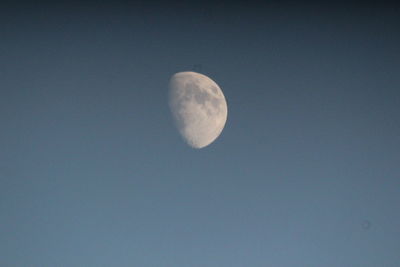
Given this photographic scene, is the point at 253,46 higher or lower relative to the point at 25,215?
higher

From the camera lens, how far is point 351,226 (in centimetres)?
514

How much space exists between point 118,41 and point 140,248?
4.81ft

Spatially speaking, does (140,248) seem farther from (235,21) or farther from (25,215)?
(235,21)

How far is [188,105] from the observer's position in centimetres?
516

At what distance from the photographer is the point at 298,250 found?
5145mm

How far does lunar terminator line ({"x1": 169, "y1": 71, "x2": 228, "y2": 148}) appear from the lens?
5.15 meters

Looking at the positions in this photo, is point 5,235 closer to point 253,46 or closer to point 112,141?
point 112,141

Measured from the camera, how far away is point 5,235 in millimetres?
5137

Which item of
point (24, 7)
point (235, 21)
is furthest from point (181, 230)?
point (24, 7)

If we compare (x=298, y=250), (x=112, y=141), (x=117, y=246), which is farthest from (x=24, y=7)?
(x=298, y=250)

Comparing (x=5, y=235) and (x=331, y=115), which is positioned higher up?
(x=331, y=115)

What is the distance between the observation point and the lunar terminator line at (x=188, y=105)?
515 cm

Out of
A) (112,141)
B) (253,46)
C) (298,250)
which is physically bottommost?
(298,250)

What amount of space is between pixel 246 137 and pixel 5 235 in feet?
6.02
